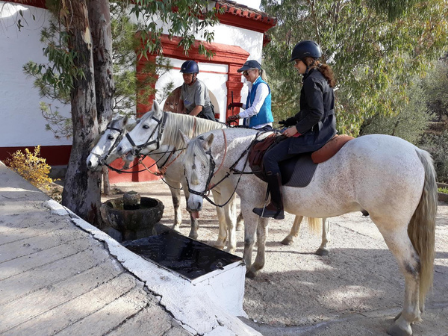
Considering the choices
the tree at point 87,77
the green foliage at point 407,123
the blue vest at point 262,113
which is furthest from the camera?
the green foliage at point 407,123

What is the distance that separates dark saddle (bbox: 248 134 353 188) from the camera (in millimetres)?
2842

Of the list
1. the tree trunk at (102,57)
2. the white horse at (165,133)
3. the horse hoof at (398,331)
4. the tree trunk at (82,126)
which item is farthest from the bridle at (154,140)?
the horse hoof at (398,331)

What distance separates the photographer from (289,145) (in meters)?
2.98

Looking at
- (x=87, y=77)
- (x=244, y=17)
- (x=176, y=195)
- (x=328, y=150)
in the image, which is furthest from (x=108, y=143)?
(x=244, y=17)

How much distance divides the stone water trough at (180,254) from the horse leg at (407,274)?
1357 millimetres

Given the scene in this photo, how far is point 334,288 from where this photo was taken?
349 centimetres

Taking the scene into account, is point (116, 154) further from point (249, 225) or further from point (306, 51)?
point (306, 51)

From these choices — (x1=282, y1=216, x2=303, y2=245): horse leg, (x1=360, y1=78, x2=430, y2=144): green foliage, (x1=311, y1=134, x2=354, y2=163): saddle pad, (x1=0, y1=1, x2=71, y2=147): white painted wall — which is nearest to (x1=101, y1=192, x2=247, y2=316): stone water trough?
(x1=311, y1=134, x2=354, y2=163): saddle pad

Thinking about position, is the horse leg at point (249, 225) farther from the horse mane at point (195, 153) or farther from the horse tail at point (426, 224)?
the horse tail at point (426, 224)

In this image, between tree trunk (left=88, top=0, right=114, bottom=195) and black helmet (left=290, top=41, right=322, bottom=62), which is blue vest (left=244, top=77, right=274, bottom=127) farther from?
tree trunk (left=88, top=0, right=114, bottom=195)

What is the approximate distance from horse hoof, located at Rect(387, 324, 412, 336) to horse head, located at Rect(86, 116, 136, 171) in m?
3.56

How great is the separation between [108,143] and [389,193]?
3379mm

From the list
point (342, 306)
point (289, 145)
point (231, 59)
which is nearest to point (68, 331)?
point (289, 145)

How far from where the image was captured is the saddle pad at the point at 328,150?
2.82 metres
